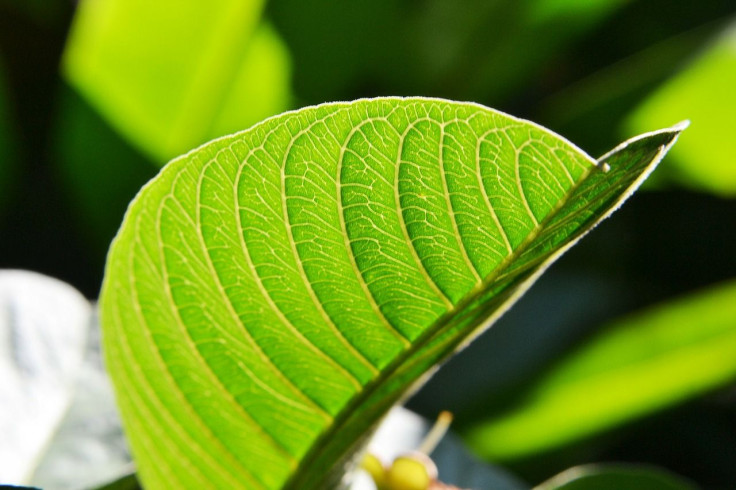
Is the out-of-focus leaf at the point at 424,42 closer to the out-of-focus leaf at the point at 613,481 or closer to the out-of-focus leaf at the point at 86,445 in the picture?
the out-of-focus leaf at the point at 86,445

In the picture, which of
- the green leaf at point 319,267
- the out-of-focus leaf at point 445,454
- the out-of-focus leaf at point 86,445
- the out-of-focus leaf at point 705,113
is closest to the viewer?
the green leaf at point 319,267

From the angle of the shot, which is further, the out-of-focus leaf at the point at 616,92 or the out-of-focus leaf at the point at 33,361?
the out-of-focus leaf at the point at 616,92

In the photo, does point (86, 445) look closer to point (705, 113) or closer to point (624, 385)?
point (624, 385)

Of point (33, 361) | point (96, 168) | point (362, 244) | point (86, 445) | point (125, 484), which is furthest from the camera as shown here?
point (96, 168)

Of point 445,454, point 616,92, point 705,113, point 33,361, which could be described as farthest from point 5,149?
point 705,113

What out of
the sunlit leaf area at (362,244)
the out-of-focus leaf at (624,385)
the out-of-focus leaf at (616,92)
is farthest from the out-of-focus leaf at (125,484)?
the out-of-focus leaf at (616,92)

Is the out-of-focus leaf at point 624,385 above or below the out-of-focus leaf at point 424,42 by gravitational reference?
below

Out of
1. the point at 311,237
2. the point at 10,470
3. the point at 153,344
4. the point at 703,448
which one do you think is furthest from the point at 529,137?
the point at 703,448
